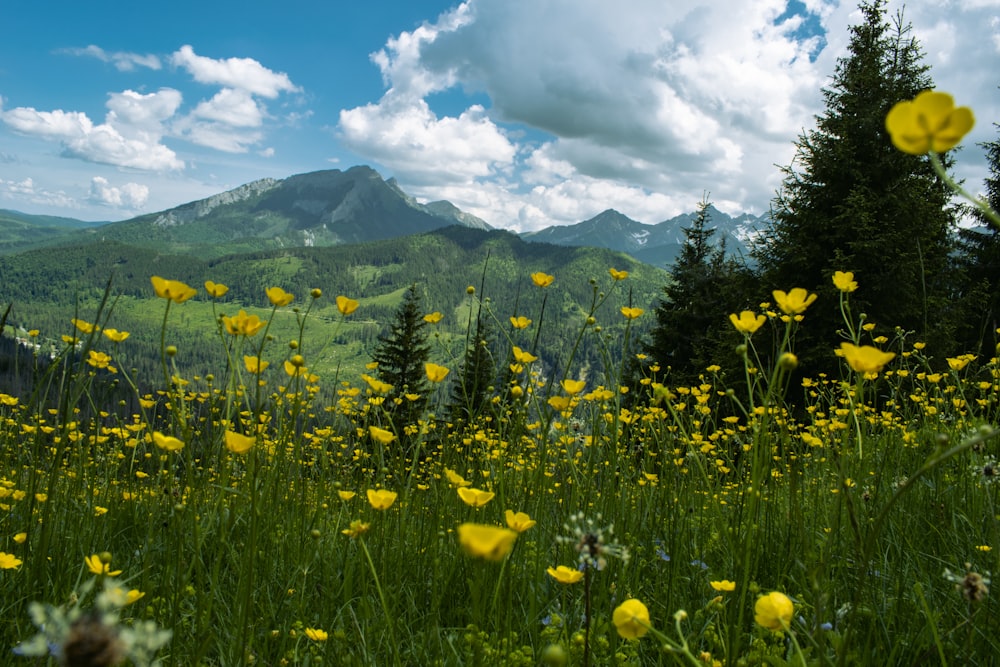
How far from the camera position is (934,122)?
0.69m

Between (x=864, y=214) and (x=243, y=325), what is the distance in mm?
12141

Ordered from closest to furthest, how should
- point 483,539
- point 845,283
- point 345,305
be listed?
1. point 483,539
2. point 845,283
3. point 345,305

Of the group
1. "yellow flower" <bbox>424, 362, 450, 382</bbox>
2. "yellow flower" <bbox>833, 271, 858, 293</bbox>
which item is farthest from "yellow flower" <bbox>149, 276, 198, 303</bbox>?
"yellow flower" <bbox>833, 271, 858, 293</bbox>

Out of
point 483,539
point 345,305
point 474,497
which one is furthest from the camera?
point 345,305

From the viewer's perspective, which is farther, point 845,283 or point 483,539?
point 845,283

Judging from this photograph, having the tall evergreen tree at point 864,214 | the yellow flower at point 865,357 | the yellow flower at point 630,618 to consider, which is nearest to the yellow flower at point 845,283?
the yellow flower at point 865,357

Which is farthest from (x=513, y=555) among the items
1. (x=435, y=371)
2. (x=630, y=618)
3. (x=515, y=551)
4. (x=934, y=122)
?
(x=934, y=122)

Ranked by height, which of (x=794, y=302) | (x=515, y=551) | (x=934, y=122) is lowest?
(x=515, y=551)

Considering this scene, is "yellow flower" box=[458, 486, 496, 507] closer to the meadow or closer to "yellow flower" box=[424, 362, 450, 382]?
the meadow

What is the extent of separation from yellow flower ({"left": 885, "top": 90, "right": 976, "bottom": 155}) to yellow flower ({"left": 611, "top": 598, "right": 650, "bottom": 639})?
0.77 metres

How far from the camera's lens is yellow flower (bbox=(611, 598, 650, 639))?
92cm

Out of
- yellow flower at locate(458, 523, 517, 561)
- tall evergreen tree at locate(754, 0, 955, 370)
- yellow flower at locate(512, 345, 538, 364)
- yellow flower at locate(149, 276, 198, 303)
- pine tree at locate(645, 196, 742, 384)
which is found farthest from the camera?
pine tree at locate(645, 196, 742, 384)

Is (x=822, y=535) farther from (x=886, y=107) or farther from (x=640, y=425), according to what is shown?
(x=886, y=107)

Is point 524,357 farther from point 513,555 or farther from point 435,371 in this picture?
point 513,555
